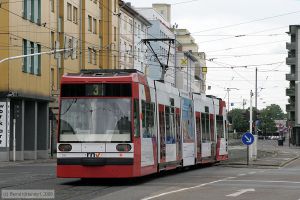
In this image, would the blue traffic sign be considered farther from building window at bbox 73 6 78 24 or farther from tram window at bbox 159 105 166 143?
building window at bbox 73 6 78 24

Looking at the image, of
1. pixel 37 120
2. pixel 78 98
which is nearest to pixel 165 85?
pixel 78 98

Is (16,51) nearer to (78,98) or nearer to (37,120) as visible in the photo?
(37,120)

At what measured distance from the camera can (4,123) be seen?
155ft

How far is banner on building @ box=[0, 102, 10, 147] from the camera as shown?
46.8 metres

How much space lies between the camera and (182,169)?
99.3ft

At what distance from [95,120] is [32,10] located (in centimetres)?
3285

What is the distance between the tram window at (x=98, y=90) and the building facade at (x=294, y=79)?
100 metres

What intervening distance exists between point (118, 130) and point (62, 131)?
5.15 feet

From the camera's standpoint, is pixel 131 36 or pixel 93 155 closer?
pixel 93 155

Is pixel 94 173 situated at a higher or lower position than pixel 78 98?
lower

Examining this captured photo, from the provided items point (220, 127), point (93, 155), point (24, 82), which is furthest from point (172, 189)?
point (24, 82)

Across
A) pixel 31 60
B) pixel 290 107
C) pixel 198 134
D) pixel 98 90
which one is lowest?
pixel 198 134

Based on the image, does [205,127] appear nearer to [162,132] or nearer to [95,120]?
[162,132]

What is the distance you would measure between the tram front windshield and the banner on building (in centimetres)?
2718
